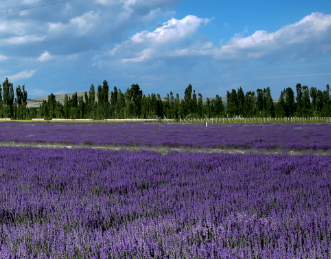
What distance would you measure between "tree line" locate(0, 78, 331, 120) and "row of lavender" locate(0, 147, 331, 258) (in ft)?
225

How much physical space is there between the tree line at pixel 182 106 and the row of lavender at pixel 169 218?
6845 cm

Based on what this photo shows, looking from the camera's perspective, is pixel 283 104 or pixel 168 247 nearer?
pixel 168 247

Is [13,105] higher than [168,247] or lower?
higher

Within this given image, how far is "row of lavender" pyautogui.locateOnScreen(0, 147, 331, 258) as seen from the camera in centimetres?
259

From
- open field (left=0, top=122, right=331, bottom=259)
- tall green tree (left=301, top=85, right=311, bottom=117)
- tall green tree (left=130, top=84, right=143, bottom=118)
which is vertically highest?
tall green tree (left=130, top=84, right=143, bottom=118)

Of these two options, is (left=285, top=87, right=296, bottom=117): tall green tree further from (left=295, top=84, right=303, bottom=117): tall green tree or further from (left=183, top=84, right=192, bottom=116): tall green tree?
(left=183, top=84, right=192, bottom=116): tall green tree

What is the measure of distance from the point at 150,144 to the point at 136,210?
13230mm

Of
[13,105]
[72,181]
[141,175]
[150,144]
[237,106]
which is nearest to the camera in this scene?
[72,181]

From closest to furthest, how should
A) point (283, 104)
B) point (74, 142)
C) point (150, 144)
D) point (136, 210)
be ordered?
point (136, 210) < point (150, 144) < point (74, 142) < point (283, 104)

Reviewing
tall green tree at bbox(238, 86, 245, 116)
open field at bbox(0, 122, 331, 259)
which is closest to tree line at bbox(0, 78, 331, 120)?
tall green tree at bbox(238, 86, 245, 116)

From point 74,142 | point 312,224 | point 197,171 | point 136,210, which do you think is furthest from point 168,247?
point 74,142

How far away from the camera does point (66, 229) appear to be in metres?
3.26

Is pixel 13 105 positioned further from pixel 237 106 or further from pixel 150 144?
pixel 150 144

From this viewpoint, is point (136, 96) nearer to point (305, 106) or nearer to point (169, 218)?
point (305, 106)
